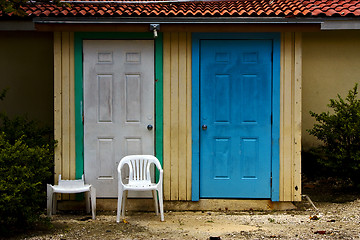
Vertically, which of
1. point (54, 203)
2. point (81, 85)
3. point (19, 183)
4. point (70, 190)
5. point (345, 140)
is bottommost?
point (54, 203)

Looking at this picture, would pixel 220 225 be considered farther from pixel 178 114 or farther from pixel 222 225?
pixel 178 114

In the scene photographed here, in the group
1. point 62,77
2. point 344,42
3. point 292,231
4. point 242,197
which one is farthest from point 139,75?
point 344,42

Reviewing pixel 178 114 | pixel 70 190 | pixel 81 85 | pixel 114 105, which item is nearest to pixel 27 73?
pixel 81 85

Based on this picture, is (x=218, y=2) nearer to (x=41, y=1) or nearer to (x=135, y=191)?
(x=41, y=1)

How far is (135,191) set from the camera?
8.06m

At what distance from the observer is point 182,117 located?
8.06 m

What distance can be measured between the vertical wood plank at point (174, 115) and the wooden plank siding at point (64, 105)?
1448 mm

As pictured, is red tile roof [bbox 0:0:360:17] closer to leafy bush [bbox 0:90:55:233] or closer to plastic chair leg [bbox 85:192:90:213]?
leafy bush [bbox 0:90:55:233]

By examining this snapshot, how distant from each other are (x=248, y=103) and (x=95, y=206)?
264 centimetres

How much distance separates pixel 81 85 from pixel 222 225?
2.86 metres

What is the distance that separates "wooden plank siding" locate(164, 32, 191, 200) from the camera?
8039 millimetres

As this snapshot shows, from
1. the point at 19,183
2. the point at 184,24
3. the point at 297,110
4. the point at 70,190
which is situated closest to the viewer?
the point at 19,183

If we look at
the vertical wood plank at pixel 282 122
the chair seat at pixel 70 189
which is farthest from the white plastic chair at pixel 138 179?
the vertical wood plank at pixel 282 122

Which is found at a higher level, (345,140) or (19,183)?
(345,140)
